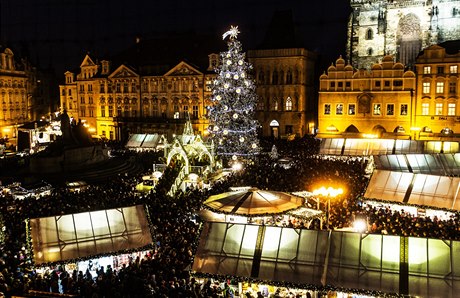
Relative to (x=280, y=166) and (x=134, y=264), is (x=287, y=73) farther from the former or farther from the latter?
(x=134, y=264)

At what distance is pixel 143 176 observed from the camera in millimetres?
33000

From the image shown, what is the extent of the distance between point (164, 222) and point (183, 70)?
39588 millimetres

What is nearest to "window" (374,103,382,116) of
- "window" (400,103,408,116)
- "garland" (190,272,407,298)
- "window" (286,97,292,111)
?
"window" (400,103,408,116)

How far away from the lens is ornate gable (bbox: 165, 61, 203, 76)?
189ft

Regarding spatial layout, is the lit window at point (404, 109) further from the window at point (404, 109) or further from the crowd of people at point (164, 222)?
the crowd of people at point (164, 222)

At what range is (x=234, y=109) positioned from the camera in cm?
3988

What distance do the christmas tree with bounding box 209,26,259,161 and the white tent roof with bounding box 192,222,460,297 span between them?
75.7 ft

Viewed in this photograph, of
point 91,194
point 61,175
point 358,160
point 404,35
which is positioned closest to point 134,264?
point 91,194

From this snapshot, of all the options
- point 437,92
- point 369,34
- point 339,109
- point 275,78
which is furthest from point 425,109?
point 275,78

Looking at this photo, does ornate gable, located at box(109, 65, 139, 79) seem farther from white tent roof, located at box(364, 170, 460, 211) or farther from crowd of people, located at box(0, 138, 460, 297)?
white tent roof, located at box(364, 170, 460, 211)

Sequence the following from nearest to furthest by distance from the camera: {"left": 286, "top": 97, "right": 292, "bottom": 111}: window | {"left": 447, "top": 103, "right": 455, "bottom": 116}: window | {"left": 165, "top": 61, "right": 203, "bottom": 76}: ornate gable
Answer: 1. {"left": 447, "top": 103, "right": 455, "bottom": 116}: window
2. {"left": 286, "top": 97, "right": 292, "bottom": 111}: window
3. {"left": 165, "top": 61, "right": 203, "bottom": 76}: ornate gable

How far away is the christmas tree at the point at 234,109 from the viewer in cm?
3984

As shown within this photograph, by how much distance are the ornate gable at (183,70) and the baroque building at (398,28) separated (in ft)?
59.7

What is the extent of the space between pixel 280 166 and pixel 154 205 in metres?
13.3
